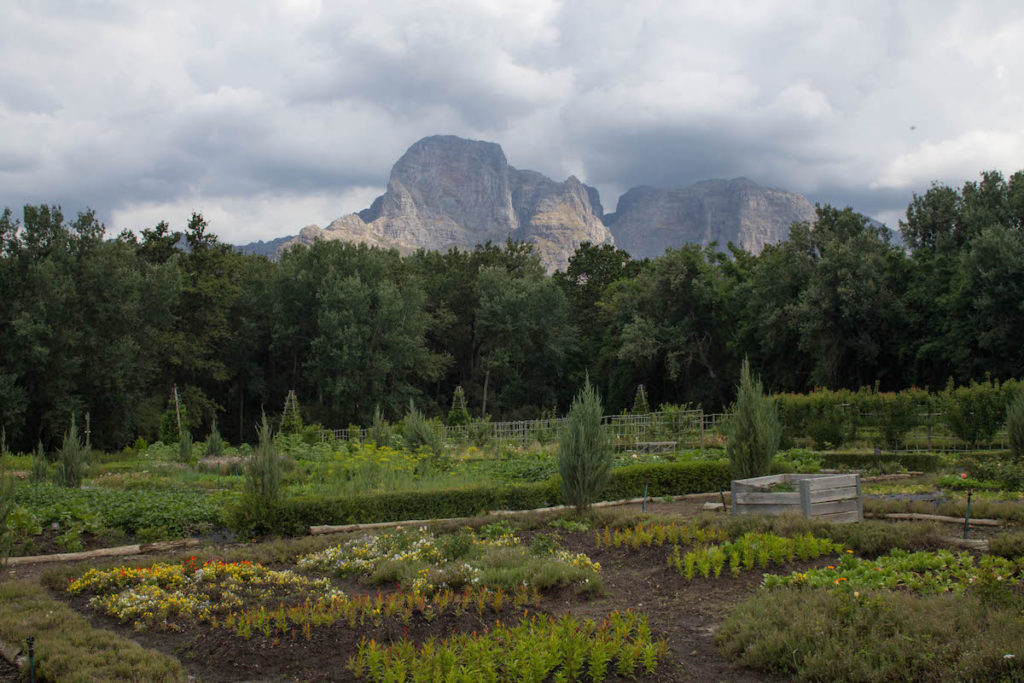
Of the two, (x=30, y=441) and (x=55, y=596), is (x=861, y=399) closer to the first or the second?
(x=55, y=596)

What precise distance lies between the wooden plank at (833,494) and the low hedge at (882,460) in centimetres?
667

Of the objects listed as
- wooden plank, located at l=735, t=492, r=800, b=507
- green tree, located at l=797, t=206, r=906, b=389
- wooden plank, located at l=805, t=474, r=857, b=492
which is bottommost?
wooden plank, located at l=735, t=492, r=800, b=507

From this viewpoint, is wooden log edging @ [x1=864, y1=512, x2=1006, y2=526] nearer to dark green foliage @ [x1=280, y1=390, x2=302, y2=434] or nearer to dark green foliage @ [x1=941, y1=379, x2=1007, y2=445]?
dark green foliage @ [x1=941, y1=379, x2=1007, y2=445]

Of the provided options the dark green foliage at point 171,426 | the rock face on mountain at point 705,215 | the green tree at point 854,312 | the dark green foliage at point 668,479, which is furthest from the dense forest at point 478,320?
the rock face on mountain at point 705,215

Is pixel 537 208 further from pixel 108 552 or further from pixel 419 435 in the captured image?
pixel 108 552

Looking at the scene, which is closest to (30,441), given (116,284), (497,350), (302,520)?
(116,284)

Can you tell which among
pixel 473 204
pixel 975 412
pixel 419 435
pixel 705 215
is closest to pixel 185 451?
pixel 419 435

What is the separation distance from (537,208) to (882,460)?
154 metres

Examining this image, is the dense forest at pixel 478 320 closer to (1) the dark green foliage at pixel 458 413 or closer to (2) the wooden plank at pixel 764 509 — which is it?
(1) the dark green foliage at pixel 458 413

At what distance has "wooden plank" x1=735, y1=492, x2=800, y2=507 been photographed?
9.11m

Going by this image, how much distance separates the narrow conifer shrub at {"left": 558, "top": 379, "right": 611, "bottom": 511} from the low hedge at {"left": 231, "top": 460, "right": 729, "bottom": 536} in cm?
64

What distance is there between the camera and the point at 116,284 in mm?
31562

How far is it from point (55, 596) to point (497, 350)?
1395 inches

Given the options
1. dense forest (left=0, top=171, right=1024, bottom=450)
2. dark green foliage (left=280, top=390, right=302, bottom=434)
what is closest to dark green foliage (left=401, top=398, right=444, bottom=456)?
dark green foliage (left=280, top=390, right=302, bottom=434)
